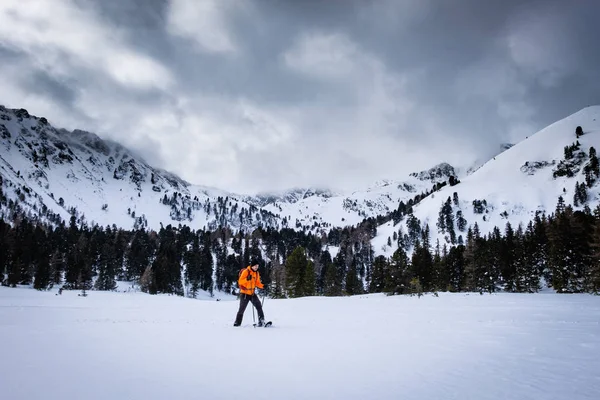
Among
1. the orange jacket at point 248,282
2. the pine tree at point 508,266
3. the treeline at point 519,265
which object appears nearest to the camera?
the orange jacket at point 248,282

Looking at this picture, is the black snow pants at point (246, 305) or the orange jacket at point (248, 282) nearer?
the black snow pants at point (246, 305)

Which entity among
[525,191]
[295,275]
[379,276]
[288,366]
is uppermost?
[525,191]

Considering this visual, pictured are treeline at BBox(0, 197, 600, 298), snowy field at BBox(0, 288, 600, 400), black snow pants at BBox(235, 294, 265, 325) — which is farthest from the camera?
treeline at BBox(0, 197, 600, 298)

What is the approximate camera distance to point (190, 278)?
118 m

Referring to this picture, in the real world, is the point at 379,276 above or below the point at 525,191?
below

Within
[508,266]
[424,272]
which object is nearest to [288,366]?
[508,266]

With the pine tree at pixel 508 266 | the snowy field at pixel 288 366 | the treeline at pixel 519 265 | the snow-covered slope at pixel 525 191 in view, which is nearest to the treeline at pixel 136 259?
the treeline at pixel 519 265

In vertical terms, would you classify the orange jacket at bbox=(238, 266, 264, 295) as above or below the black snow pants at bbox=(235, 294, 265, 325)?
above

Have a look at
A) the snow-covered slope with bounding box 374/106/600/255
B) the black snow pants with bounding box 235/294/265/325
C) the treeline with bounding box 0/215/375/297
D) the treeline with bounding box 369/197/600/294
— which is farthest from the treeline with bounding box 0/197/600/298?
the black snow pants with bounding box 235/294/265/325

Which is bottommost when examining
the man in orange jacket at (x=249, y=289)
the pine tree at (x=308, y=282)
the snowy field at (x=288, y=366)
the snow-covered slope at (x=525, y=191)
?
the pine tree at (x=308, y=282)

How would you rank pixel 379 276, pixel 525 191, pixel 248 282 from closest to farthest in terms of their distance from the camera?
pixel 248 282 < pixel 379 276 < pixel 525 191

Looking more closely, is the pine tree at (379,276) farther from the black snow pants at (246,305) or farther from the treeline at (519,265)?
the black snow pants at (246,305)

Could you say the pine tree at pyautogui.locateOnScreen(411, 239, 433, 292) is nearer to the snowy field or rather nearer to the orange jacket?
the orange jacket

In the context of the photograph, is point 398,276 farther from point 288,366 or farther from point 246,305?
point 288,366
